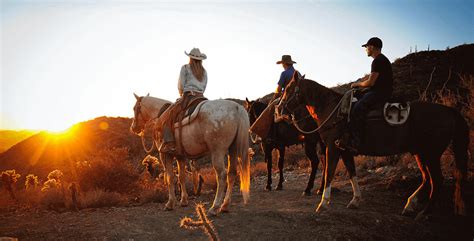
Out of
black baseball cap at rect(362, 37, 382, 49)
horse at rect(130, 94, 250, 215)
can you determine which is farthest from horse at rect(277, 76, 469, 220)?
horse at rect(130, 94, 250, 215)

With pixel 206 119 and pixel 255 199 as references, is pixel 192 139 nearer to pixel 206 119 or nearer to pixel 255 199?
pixel 206 119

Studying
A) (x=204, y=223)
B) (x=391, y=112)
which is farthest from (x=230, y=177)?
(x=204, y=223)

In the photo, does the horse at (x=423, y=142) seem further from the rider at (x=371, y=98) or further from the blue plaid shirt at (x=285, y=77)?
the blue plaid shirt at (x=285, y=77)

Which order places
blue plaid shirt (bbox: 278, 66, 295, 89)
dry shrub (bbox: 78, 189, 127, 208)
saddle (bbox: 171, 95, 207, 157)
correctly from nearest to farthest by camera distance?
saddle (bbox: 171, 95, 207, 157) → dry shrub (bbox: 78, 189, 127, 208) → blue plaid shirt (bbox: 278, 66, 295, 89)

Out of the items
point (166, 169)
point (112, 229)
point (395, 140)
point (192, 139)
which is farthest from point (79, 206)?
point (395, 140)

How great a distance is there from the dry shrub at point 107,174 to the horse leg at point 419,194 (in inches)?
288

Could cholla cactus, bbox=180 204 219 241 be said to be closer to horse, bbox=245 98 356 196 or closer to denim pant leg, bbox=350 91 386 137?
denim pant leg, bbox=350 91 386 137

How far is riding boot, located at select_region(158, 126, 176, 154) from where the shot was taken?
6.77 meters

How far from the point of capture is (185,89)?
6.96 meters

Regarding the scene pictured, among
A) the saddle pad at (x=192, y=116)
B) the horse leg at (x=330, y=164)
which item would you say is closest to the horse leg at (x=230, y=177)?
the saddle pad at (x=192, y=116)

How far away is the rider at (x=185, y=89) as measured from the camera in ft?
22.3

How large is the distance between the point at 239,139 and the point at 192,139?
942 mm

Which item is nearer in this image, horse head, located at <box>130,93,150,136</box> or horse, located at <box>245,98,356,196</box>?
horse head, located at <box>130,93,150,136</box>

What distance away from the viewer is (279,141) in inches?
381
